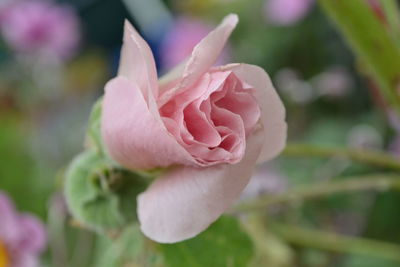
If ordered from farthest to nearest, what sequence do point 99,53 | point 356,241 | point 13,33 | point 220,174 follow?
1. point 99,53
2. point 13,33
3. point 356,241
4. point 220,174

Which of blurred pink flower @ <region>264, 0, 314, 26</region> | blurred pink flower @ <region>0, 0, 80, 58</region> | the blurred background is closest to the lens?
the blurred background

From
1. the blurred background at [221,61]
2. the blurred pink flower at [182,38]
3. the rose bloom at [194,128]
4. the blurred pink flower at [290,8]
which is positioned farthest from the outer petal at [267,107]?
the blurred pink flower at [182,38]

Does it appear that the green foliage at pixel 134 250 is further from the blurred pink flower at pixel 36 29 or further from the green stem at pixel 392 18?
the blurred pink flower at pixel 36 29

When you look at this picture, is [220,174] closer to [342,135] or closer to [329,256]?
[329,256]

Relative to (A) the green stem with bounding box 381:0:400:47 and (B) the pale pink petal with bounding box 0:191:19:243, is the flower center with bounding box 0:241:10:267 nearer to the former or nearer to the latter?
(B) the pale pink petal with bounding box 0:191:19:243

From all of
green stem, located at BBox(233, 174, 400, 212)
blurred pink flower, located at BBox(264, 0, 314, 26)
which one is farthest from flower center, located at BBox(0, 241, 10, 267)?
blurred pink flower, located at BBox(264, 0, 314, 26)

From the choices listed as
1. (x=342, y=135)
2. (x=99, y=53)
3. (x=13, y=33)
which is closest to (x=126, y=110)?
(x=342, y=135)

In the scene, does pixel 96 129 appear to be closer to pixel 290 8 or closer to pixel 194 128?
pixel 194 128

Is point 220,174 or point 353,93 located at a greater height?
point 220,174
